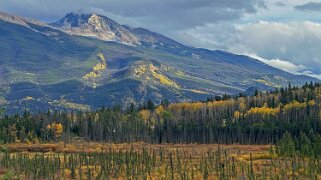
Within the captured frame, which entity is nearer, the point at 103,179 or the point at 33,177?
the point at 103,179

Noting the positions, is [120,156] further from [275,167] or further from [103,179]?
[275,167]

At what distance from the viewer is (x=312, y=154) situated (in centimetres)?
14938

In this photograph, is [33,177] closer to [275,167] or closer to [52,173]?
[52,173]

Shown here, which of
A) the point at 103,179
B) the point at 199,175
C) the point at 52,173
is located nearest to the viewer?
the point at 103,179

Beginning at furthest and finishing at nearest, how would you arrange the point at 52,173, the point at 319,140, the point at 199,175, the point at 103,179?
the point at 319,140
the point at 52,173
the point at 199,175
the point at 103,179

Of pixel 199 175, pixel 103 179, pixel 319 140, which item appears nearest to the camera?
pixel 103 179

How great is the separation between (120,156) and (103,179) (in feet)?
126

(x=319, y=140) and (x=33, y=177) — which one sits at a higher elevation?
(x=319, y=140)

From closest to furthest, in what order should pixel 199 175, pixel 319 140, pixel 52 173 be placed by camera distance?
1. pixel 199 175
2. pixel 52 173
3. pixel 319 140

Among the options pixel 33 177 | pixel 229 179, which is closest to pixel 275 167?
pixel 229 179

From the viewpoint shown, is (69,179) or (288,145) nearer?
(69,179)

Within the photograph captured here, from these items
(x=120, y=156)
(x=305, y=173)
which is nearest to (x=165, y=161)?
(x=120, y=156)

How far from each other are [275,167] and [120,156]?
48676 mm

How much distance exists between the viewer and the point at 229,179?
12419 centimetres
